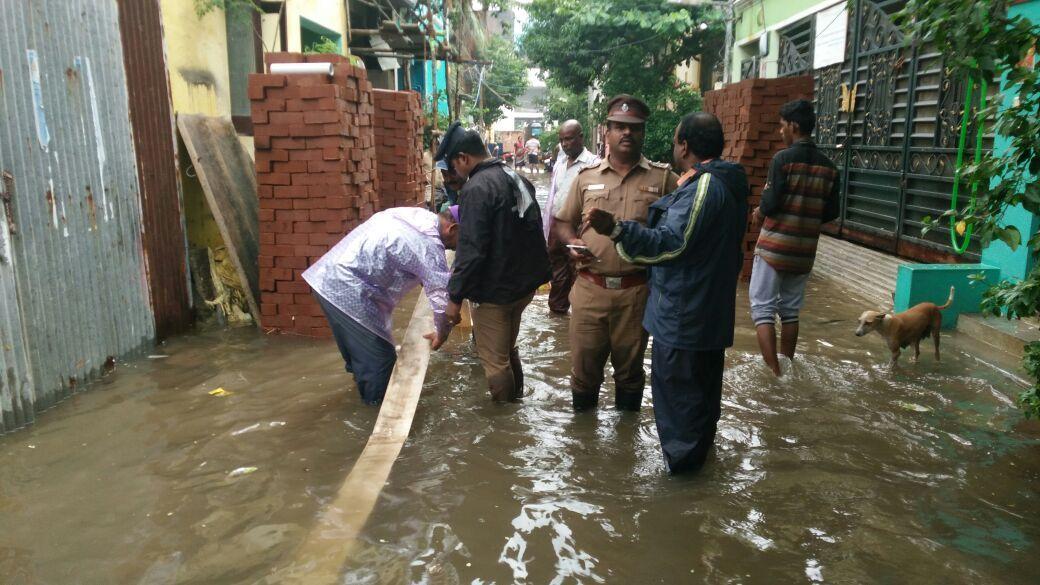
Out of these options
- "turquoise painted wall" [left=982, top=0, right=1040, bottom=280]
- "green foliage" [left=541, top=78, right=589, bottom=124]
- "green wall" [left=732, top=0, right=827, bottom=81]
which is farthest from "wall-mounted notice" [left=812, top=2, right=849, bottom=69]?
"green foliage" [left=541, top=78, right=589, bottom=124]

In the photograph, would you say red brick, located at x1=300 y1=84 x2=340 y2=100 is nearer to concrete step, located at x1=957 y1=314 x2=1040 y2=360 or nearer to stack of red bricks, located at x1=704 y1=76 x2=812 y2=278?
stack of red bricks, located at x1=704 y1=76 x2=812 y2=278

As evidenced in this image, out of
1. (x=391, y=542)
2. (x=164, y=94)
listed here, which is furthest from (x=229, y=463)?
(x=164, y=94)

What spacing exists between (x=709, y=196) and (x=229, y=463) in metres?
2.69

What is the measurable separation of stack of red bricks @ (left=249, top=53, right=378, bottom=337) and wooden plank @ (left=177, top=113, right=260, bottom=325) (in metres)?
0.31

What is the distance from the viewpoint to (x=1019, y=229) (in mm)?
6234

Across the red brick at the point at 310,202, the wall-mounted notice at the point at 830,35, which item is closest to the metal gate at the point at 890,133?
the wall-mounted notice at the point at 830,35

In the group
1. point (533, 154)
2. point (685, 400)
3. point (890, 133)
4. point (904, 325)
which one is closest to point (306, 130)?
point (685, 400)

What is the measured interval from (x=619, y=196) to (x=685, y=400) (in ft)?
4.08

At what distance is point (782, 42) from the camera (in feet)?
44.6

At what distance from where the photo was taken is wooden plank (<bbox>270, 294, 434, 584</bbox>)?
2885 mm

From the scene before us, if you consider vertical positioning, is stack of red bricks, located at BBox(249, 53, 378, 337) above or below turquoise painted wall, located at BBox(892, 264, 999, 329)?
above

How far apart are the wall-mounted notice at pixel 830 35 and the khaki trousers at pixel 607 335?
8.00 meters

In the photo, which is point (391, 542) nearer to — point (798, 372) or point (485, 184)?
point (485, 184)

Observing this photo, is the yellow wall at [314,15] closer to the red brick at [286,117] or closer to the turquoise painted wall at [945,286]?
the red brick at [286,117]
